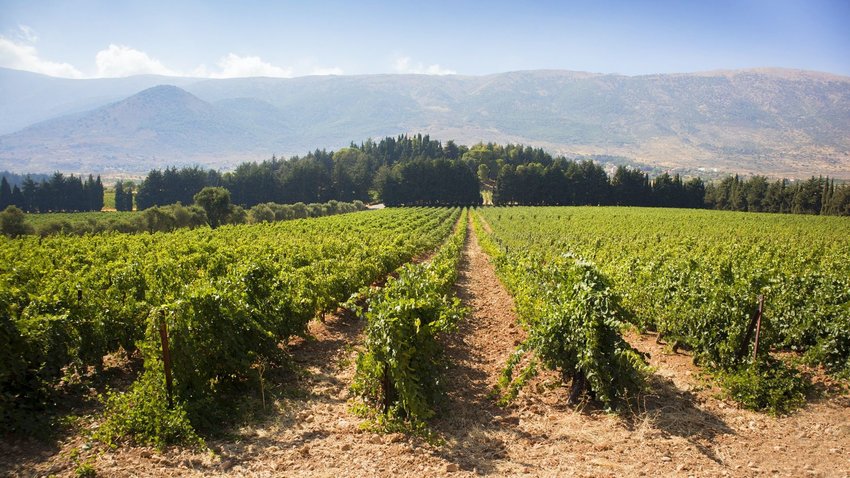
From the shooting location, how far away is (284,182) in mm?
102875

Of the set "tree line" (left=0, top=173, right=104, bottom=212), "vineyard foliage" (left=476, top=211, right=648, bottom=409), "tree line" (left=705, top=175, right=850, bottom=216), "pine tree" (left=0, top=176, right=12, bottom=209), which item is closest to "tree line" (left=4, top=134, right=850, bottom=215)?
"tree line" (left=705, top=175, right=850, bottom=216)

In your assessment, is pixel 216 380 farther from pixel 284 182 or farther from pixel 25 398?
pixel 284 182

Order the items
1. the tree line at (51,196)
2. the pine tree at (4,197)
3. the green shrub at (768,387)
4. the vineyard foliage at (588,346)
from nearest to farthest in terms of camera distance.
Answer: the vineyard foliage at (588,346), the green shrub at (768,387), the pine tree at (4,197), the tree line at (51,196)

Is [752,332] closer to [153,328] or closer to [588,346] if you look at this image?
[588,346]

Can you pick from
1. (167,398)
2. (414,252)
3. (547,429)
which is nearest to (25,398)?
(167,398)

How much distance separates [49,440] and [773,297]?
15.1m

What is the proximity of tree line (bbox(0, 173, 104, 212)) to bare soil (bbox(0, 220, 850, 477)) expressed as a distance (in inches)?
4297

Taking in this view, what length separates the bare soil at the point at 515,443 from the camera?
672cm

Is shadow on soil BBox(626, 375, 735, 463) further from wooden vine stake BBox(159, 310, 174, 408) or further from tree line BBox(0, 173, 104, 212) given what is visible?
tree line BBox(0, 173, 104, 212)

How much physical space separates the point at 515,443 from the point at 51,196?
114413mm

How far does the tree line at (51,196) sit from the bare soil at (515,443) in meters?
109

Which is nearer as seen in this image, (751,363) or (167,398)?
(167,398)

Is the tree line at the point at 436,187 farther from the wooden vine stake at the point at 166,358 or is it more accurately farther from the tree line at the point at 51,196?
the wooden vine stake at the point at 166,358

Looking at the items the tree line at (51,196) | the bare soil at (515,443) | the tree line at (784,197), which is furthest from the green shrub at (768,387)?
the tree line at (51,196)
